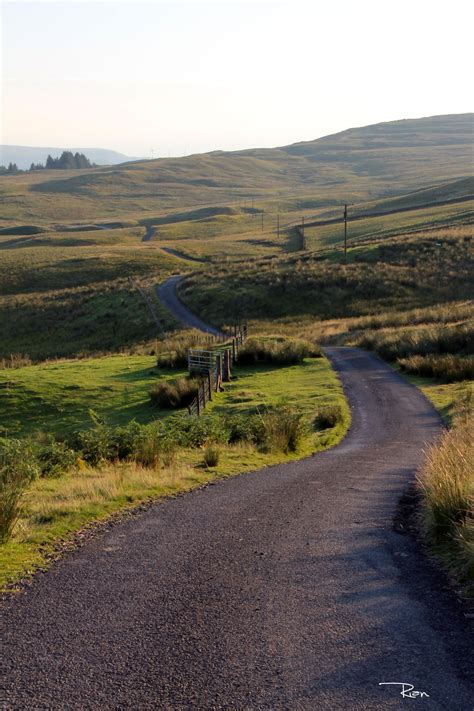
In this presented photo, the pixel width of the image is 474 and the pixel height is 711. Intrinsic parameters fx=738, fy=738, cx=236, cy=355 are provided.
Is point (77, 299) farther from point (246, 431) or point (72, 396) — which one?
point (246, 431)

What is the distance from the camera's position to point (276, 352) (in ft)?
120

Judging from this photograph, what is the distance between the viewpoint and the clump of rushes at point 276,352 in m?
36.3

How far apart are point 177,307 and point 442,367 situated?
134 ft

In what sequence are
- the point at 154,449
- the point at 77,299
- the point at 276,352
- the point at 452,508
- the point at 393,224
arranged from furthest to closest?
the point at 393,224, the point at 77,299, the point at 276,352, the point at 154,449, the point at 452,508

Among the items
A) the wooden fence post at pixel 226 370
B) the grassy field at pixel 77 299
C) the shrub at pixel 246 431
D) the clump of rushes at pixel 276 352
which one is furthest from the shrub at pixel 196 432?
the grassy field at pixel 77 299

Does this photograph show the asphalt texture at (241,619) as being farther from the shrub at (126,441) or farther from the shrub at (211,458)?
the shrub at (126,441)

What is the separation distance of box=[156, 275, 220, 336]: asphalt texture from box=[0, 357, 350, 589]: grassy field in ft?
60.7

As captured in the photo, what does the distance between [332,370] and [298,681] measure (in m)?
28.5

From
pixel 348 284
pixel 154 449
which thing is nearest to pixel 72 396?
pixel 154 449

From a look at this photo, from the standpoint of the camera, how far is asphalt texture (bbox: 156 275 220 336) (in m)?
59.9

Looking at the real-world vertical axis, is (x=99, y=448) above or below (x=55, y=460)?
above

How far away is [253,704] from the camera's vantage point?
5.45 metres

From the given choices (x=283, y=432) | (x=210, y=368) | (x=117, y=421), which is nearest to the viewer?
(x=283, y=432)
